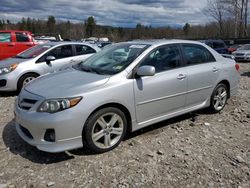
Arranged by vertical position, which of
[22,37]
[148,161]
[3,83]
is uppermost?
[22,37]

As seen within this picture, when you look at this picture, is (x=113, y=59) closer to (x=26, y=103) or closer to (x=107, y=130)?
(x=107, y=130)

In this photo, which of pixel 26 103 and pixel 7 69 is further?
pixel 7 69

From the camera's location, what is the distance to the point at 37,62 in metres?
6.87

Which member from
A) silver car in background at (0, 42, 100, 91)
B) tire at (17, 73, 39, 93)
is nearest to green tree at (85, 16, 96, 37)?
silver car in background at (0, 42, 100, 91)

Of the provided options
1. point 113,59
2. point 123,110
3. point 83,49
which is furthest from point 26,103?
point 83,49

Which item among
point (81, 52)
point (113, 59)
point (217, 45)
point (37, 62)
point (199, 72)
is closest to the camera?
point (113, 59)

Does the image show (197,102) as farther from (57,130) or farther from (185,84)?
(57,130)

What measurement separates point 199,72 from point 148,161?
2.02m

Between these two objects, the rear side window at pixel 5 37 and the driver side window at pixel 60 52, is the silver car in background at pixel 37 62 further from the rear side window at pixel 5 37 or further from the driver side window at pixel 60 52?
the rear side window at pixel 5 37

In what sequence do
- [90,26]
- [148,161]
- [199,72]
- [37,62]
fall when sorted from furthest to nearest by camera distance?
[90,26] < [37,62] < [199,72] < [148,161]

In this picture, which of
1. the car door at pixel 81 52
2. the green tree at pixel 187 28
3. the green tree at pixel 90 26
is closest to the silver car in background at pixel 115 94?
the car door at pixel 81 52

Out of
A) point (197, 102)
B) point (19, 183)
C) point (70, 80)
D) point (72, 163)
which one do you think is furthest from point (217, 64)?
point (19, 183)

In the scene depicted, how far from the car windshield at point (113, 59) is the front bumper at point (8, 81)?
9.23 ft

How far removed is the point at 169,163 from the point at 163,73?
1433mm
